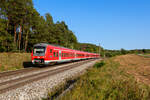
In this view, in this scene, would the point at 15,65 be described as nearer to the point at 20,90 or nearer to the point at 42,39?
the point at 20,90

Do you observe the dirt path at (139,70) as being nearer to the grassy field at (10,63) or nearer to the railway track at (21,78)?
the railway track at (21,78)

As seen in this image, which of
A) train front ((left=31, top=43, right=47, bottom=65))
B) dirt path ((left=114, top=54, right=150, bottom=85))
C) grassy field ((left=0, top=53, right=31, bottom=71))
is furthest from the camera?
train front ((left=31, top=43, right=47, bottom=65))

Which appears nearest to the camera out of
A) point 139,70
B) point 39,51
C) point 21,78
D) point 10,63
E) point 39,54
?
point 21,78

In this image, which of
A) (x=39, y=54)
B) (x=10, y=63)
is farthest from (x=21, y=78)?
(x=10, y=63)

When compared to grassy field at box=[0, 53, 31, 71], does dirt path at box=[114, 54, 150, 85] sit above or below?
below

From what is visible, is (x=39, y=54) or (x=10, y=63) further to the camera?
(x=10, y=63)

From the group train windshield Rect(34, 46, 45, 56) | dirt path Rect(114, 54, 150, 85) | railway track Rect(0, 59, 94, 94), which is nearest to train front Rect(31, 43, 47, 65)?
train windshield Rect(34, 46, 45, 56)

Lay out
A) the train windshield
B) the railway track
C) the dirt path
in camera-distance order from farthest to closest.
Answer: the train windshield → the dirt path → the railway track

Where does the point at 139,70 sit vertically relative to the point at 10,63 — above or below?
below

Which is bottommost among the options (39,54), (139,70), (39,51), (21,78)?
(139,70)

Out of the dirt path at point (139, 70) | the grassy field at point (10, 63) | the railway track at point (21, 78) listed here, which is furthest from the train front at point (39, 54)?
the dirt path at point (139, 70)

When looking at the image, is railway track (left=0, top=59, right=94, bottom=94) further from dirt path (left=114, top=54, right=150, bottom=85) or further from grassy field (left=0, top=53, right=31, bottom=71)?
dirt path (left=114, top=54, right=150, bottom=85)

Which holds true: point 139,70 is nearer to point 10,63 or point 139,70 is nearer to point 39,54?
point 39,54

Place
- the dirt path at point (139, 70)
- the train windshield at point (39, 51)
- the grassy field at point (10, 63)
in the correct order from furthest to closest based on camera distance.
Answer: the train windshield at point (39, 51) → the grassy field at point (10, 63) → the dirt path at point (139, 70)
